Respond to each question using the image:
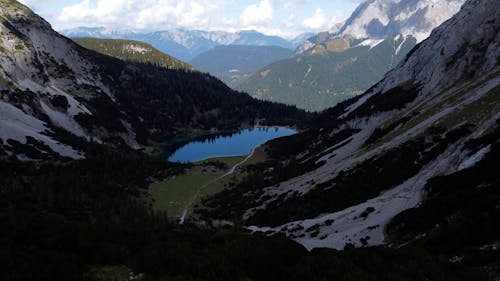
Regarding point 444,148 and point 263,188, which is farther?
point 263,188

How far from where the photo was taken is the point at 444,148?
5734cm

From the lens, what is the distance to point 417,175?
178ft

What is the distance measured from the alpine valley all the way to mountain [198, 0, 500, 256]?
0.95 feet

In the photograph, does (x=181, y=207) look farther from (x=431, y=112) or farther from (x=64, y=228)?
(x=64, y=228)

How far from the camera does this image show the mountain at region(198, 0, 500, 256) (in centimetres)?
3159

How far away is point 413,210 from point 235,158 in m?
150

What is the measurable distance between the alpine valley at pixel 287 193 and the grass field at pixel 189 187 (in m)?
0.76

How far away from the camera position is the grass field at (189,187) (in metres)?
114

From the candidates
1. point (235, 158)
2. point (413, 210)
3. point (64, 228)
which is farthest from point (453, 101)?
point (235, 158)

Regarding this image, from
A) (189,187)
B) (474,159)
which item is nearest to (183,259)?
(474,159)

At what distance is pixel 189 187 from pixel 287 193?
176 feet

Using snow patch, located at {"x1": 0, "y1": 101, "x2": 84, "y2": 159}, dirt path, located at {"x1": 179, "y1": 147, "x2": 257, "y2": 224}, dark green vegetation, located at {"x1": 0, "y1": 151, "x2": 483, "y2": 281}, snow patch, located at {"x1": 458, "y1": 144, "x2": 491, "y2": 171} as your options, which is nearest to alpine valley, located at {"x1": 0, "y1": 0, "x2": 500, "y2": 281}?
dark green vegetation, located at {"x1": 0, "y1": 151, "x2": 483, "y2": 281}

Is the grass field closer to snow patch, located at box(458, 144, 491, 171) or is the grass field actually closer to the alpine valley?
the alpine valley

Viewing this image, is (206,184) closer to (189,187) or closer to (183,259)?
(189,187)
